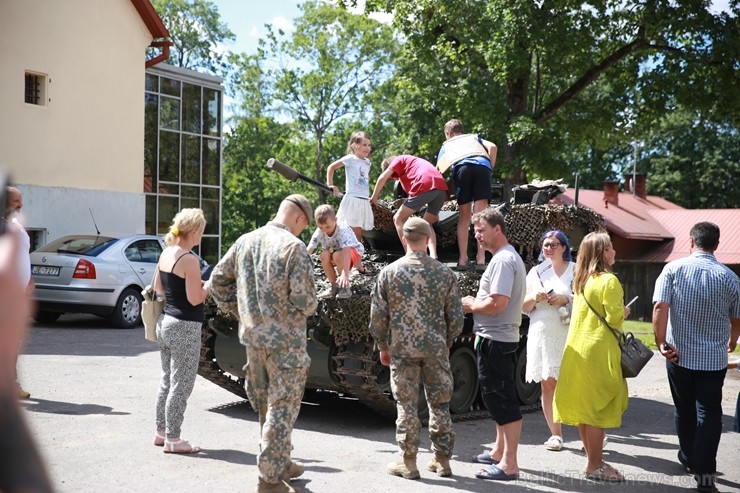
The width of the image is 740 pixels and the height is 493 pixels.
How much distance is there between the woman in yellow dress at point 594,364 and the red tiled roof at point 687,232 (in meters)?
34.1

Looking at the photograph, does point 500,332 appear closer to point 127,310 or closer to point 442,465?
point 442,465

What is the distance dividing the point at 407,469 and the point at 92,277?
31.9 feet

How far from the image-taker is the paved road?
6.22 m

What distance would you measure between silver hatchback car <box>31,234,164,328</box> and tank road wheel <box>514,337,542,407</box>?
7885 mm

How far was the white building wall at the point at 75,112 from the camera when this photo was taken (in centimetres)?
1919

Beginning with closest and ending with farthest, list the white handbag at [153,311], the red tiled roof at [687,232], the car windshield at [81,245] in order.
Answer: the white handbag at [153,311] → the car windshield at [81,245] → the red tiled roof at [687,232]

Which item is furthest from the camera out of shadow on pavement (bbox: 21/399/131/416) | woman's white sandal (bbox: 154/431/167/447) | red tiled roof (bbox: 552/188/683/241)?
red tiled roof (bbox: 552/188/683/241)

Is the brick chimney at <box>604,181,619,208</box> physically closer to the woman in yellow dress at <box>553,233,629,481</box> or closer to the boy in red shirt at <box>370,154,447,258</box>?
the boy in red shirt at <box>370,154,447,258</box>

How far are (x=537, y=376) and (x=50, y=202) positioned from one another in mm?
15147

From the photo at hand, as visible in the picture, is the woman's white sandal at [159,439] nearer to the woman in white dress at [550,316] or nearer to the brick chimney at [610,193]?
the woman in white dress at [550,316]

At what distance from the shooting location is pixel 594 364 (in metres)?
6.43

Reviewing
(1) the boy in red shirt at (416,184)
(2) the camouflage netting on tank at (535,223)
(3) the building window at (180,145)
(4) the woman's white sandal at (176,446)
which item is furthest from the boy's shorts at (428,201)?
(3) the building window at (180,145)

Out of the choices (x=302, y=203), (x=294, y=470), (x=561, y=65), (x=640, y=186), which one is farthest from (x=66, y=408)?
(x=640, y=186)

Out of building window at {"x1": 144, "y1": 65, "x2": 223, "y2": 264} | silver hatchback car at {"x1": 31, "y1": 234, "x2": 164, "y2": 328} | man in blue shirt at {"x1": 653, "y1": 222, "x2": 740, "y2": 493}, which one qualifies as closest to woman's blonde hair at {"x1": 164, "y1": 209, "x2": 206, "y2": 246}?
man in blue shirt at {"x1": 653, "y1": 222, "x2": 740, "y2": 493}
